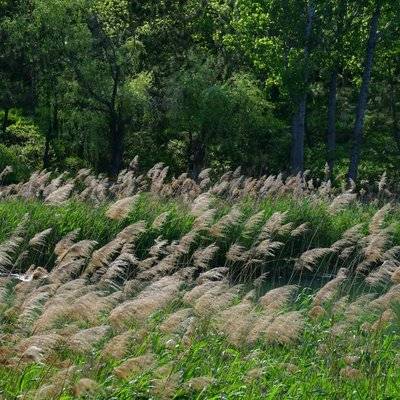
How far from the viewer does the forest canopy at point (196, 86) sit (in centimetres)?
2609

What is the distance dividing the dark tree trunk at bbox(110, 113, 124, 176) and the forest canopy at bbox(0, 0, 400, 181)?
43 mm

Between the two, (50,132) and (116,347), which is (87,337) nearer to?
(116,347)

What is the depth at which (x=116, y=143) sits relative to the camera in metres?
28.2

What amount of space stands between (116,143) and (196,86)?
297 cm

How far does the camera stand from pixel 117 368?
6039 millimetres

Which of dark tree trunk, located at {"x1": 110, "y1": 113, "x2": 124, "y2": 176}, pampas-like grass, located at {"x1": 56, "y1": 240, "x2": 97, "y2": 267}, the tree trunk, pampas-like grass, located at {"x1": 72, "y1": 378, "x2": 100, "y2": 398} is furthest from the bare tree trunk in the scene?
pampas-like grass, located at {"x1": 72, "y1": 378, "x2": 100, "y2": 398}

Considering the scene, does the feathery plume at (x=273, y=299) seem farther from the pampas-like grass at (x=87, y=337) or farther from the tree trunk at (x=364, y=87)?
the tree trunk at (x=364, y=87)

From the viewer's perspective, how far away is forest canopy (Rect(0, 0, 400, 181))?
26094mm

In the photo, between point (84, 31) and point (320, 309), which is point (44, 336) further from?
point (84, 31)

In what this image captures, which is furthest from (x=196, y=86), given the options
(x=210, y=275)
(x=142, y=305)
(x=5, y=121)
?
(x=142, y=305)

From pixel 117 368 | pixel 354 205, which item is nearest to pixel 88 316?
pixel 117 368

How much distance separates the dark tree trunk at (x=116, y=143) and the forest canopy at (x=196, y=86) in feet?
0.14


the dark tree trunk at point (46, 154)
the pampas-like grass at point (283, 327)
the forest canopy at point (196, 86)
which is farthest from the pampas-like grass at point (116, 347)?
the dark tree trunk at point (46, 154)

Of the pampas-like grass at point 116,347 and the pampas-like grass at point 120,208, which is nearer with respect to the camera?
the pampas-like grass at point 116,347
